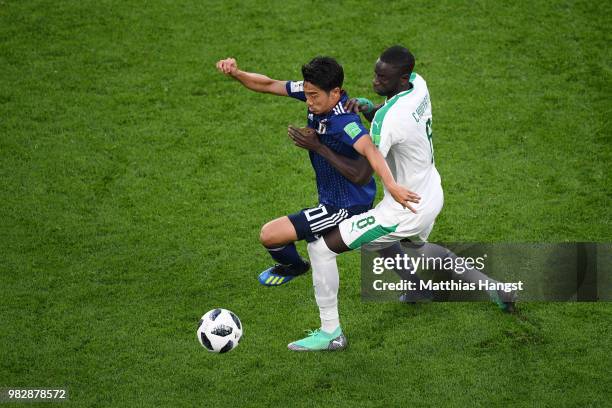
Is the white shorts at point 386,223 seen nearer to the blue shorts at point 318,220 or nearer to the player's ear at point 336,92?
the blue shorts at point 318,220

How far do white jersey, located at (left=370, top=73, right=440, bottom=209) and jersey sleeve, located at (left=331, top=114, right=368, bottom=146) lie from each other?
0.42 ft

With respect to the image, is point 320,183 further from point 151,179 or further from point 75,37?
point 75,37

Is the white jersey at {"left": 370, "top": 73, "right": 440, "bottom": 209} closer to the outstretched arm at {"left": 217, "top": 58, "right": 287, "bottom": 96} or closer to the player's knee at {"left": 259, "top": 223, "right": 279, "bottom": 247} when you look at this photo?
the player's knee at {"left": 259, "top": 223, "right": 279, "bottom": 247}

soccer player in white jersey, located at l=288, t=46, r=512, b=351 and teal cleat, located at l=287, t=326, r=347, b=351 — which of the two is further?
teal cleat, located at l=287, t=326, r=347, b=351

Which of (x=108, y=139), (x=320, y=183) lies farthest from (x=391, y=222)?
(x=108, y=139)

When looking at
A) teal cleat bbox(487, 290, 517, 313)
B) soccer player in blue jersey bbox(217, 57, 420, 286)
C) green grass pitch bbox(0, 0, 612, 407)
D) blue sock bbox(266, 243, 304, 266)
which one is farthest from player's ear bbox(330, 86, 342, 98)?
teal cleat bbox(487, 290, 517, 313)

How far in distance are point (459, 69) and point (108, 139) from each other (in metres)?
4.64

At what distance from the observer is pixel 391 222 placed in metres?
7.39

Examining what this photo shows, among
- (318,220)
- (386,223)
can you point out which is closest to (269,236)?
(318,220)

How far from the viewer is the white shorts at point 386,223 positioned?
7.39 m

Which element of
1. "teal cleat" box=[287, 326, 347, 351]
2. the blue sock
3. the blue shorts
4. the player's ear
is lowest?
"teal cleat" box=[287, 326, 347, 351]

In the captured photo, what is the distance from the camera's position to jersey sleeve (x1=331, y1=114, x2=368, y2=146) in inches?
282

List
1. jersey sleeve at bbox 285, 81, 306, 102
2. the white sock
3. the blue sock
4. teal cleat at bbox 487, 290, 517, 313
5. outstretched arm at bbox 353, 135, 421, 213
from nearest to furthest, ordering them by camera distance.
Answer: outstretched arm at bbox 353, 135, 421, 213
the white sock
the blue sock
jersey sleeve at bbox 285, 81, 306, 102
teal cleat at bbox 487, 290, 517, 313

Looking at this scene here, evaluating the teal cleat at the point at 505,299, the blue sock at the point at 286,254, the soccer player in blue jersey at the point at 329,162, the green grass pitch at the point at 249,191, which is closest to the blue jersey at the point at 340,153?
the soccer player in blue jersey at the point at 329,162
